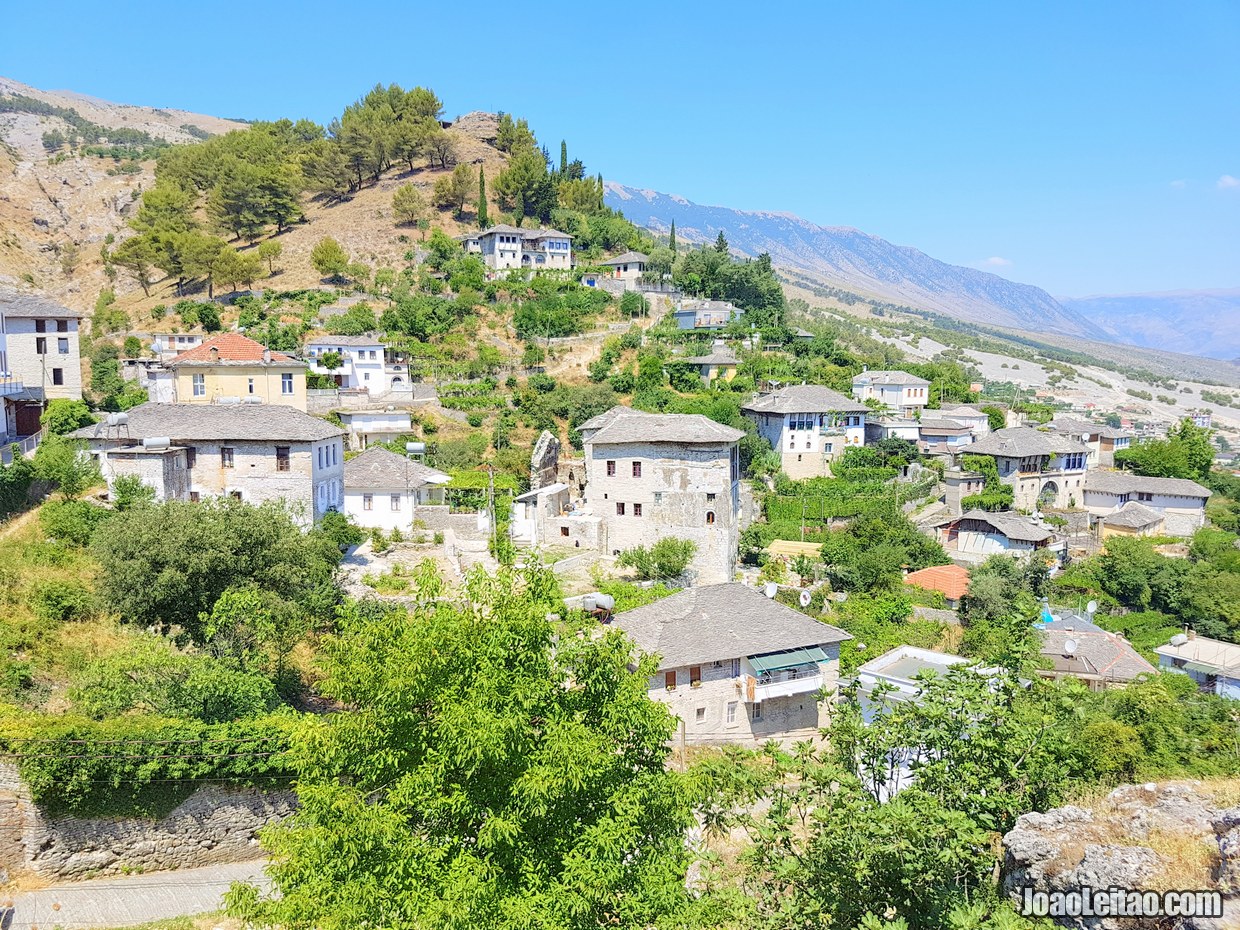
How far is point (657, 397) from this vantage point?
5744 centimetres


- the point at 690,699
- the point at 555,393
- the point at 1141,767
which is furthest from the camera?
the point at 555,393

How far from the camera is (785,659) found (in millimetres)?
26609

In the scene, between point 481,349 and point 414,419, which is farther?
point 481,349

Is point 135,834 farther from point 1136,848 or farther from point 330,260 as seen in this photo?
point 330,260

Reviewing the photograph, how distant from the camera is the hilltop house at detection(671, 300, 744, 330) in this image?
71.8 meters

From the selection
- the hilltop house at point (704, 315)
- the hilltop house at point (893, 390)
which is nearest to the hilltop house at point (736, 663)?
the hilltop house at point (893, 390)

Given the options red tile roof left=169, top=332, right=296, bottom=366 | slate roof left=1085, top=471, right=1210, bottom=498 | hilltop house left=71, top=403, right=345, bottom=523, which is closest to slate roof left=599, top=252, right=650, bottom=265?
red tile roof left=169, top=332, right=296, bottom=366

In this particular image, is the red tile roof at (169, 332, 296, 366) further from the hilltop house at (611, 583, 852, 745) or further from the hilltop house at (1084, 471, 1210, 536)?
the hilltop house at (1084, 471, 1210, 536)

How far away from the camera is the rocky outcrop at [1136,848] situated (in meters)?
8.13

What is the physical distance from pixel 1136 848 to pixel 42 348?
136 ft

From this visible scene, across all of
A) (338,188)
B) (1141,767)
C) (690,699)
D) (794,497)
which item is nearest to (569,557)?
(690,699)

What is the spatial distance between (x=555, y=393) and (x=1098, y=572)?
36.3 m

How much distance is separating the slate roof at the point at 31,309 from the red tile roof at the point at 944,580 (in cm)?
4222

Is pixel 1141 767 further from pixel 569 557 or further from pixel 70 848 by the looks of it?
pixel 569 557
